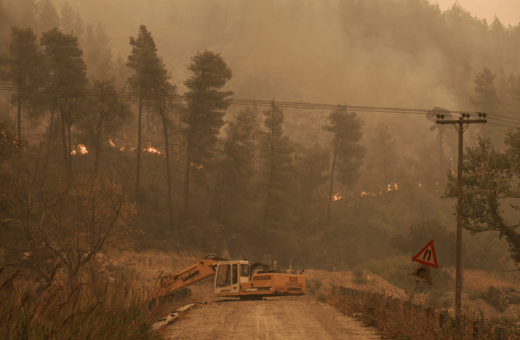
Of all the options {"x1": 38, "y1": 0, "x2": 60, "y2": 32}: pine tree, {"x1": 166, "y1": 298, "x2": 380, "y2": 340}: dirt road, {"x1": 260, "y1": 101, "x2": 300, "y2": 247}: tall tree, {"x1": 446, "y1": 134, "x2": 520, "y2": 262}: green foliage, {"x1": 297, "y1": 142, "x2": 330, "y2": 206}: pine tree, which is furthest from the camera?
{"x1": 38, "y1": 0, "x2": 60, "y2": 32}: pine tree

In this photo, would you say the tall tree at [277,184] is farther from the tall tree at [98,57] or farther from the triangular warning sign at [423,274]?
the tall tree at [98,57]

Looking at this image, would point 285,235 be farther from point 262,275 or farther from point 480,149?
point 262,275

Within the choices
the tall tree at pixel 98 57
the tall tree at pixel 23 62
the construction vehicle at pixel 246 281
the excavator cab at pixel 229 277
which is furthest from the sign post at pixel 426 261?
the tall tree at pixel 98 57

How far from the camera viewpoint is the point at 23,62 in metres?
55.3

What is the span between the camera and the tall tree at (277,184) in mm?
68875

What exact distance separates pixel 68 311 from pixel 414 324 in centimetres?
929

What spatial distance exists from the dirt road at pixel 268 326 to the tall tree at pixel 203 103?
45201mm

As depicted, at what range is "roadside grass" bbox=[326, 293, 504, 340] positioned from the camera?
1023 centimetres

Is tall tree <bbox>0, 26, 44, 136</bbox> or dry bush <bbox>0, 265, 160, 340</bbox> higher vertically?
tall tree <bbox>0, 26, 44, 136</bbox>

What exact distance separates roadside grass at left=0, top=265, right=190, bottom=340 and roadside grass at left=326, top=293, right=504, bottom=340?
6822 millimetres

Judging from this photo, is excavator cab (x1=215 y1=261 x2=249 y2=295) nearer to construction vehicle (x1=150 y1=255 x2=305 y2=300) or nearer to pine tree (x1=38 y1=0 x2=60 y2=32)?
construction vehicle (x1=150 y1=255 x2=305 y2=300)

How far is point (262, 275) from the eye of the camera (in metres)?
27.1

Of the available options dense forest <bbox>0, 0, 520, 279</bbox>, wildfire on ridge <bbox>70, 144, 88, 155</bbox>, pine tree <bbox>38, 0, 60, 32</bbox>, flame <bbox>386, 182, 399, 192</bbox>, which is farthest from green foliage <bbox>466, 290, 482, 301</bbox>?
pine tree <bbox>38, 0, 60, 32</bbox>

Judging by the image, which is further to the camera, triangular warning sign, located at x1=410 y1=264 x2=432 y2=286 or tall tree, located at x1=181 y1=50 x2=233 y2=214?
tall tree, located at x1=181 y1=50 x2=233 y2=214
